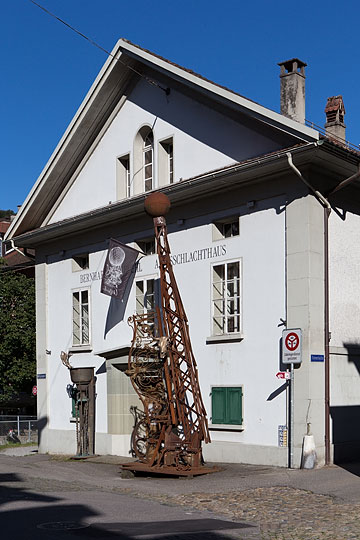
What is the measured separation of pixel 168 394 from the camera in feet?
57.3

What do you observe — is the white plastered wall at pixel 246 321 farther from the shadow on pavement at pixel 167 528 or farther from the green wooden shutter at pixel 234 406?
the shadow on pavement at pixel 167 528

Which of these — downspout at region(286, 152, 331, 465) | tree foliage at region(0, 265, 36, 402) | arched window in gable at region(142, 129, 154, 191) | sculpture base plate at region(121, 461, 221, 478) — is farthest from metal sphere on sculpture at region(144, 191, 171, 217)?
tree foliage at region(0, 265, 36, 402)

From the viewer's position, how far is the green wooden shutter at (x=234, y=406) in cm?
1884

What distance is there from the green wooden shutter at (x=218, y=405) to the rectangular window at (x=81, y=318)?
6.10 metres

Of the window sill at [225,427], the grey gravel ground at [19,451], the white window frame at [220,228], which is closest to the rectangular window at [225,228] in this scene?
the white window frame at [220,228]

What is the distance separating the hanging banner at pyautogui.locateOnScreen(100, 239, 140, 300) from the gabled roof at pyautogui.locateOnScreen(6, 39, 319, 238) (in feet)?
14.1

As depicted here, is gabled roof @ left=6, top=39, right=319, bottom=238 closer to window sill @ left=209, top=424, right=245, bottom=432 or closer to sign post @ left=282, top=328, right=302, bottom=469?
sign post @ left=282, top=328, right=302, bottom=469

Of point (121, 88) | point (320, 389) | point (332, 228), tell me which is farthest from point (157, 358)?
point (121, 88)

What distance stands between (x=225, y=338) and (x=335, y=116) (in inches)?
270

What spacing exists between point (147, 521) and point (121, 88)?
592 inches

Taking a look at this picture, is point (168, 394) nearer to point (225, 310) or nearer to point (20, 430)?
point (225, 310)

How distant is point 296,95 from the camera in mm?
19297

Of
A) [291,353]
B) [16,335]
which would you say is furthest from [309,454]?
[16,335]

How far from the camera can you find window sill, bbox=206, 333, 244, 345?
19078 millimetres
